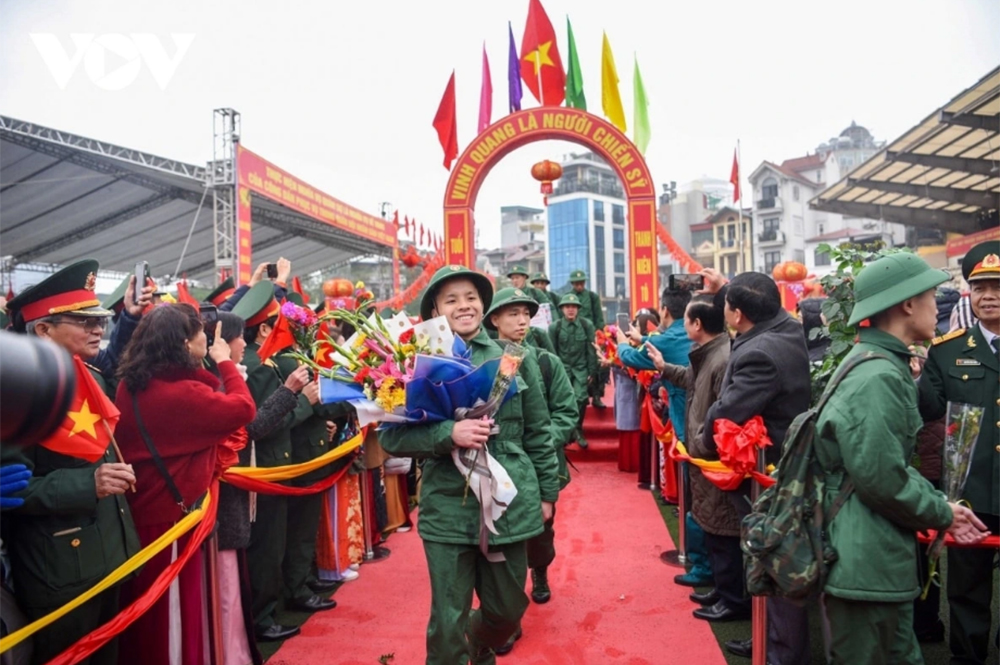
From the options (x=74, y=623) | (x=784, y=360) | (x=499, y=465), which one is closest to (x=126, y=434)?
(x=74, y=623)

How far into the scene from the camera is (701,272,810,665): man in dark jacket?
2984mm

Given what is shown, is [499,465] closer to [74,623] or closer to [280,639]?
[74,623]

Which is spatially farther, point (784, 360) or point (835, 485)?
point (784, 360)

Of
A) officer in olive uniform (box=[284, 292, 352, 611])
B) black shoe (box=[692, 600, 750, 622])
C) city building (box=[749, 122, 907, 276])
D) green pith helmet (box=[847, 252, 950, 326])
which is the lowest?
black shoe (box=[692, 600, 750, 622])

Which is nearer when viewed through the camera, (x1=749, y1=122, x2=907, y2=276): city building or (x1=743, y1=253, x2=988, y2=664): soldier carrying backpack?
(x1=743, y1=253, x2=988, y2=664): soldier carrying backpack

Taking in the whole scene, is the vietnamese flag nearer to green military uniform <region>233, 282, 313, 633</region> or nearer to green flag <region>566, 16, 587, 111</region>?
green military uniform <region>233, 282, 313, 633</region>

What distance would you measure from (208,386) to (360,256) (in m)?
21.0

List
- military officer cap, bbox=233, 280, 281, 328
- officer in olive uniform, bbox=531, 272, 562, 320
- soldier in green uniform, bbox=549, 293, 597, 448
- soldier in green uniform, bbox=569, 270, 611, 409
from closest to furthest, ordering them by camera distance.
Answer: military officer cap, bbox=233, 280, 281, 328 < soldier in green uniform, bbox=549, 293, 597, 448 < soldier in green uniform, bbox=569, 270, 611, 409 < officer in olive uniform, bbox=531, 272, 562, 320

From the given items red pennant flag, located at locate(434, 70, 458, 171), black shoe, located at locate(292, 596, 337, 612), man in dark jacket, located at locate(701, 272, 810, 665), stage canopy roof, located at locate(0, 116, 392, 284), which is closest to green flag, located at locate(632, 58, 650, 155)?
red pennant flag, located at locate(434, 70, 458, 171)

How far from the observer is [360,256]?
23359 mm

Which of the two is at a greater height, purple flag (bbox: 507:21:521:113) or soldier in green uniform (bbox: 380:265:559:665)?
purple flag (bbox: 507:21:521:113)

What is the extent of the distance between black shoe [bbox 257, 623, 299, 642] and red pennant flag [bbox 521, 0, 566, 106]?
29.1 feet

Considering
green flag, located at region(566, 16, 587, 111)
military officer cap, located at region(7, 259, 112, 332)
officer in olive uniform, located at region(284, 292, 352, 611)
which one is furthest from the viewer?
green flag, located at region(566, 16, 587, 111)

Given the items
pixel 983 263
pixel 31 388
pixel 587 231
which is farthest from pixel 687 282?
pixel 587 231
